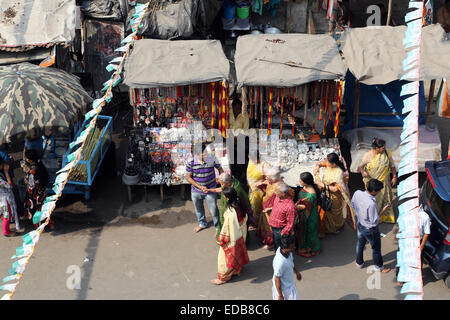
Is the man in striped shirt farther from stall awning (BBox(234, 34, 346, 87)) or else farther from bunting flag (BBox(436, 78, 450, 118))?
bunting flag (BBox(436, 78, 450, 118))

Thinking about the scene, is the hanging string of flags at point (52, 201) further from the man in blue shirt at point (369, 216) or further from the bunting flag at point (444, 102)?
the bunting flag at point (444, 102)

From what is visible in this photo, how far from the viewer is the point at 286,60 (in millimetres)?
9469

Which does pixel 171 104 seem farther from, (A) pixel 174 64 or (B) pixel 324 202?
(B) pixel 324 202

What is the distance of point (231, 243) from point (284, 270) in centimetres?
138

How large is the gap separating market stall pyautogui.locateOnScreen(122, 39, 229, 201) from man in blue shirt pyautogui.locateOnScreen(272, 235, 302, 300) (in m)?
3.70

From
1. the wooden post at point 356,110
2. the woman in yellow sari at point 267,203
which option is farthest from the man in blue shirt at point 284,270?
the wooden post at point 356,110

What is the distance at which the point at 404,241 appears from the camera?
5.35 meters

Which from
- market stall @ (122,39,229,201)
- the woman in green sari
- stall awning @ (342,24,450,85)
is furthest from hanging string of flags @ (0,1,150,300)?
stall awning @ (342,24,450,85)

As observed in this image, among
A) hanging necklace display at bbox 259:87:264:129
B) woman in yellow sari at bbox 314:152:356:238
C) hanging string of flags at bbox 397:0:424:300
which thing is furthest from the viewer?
hanging necklace display at bbox 259:87:264:129

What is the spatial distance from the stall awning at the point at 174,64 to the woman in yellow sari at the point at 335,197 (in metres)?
2.27

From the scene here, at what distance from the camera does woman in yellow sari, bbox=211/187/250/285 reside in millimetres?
7432

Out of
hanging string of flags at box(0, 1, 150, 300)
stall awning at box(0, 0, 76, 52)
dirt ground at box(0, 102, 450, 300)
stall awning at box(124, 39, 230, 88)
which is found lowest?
dirt ground at box(0, 102, 450, 300)

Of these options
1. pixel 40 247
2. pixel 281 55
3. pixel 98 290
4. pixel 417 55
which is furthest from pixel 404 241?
pixel 40 247

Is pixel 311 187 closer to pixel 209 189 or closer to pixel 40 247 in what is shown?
pixel 209 189
